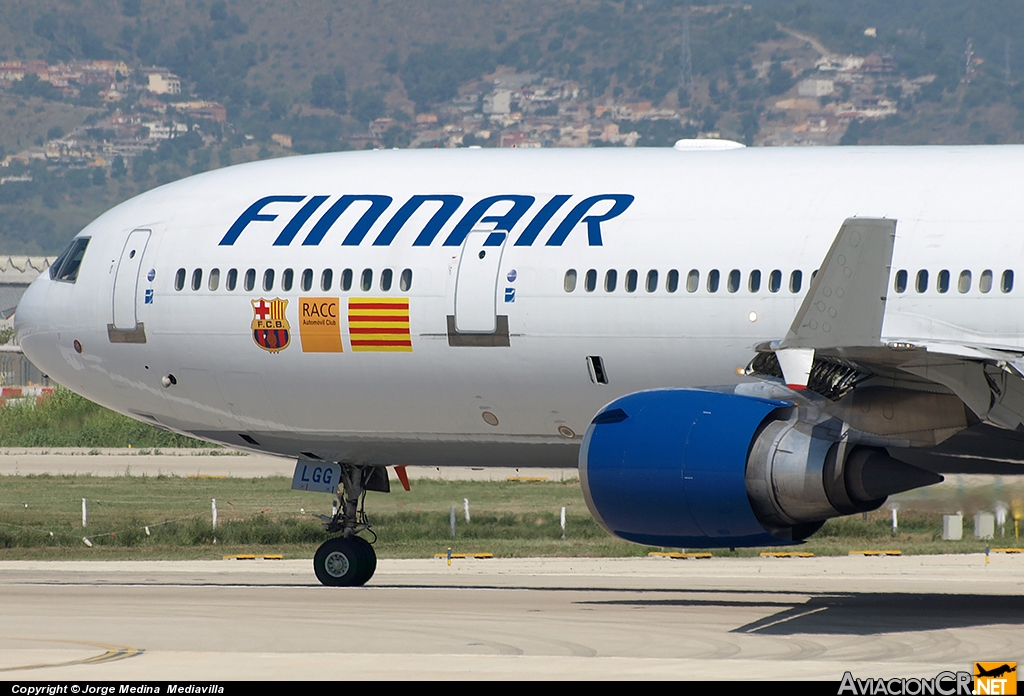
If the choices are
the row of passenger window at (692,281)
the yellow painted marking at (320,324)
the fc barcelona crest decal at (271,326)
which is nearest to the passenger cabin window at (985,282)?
the row of passenger window at (692,281)

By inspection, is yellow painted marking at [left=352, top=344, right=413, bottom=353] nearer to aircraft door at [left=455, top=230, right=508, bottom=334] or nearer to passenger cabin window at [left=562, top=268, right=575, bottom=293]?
aircraft door at [left=455, top=230, right=508, bottom=334]

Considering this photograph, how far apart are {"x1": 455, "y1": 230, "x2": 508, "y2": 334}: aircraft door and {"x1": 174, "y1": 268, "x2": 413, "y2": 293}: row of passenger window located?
2.41 feet

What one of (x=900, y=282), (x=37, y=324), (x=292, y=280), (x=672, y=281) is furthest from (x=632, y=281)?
(x=37, y=324)

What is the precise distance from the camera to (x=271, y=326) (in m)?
22.7

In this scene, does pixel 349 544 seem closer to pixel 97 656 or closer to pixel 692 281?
pixel 692 281

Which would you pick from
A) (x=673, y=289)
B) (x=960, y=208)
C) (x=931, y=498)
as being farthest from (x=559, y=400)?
(x=931, y=498)

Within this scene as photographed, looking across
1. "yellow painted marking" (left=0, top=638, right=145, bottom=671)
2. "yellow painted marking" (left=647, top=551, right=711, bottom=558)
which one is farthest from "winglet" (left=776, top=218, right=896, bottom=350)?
"yellow painted marking" (left=647, top=551, right=711, bottom=558)

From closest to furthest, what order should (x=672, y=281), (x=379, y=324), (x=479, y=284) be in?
1. (x=672, y=281)
2. (x=479, y=284)
3. (x=379, y=324)

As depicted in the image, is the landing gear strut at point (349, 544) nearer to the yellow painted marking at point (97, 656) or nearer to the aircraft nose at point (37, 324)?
the aircraft nose at point (37, 324)

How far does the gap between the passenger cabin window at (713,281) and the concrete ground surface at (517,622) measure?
355cm

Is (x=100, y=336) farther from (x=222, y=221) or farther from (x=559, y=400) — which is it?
(x=559, y=400)

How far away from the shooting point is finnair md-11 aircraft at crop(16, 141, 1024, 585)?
17.7 meters

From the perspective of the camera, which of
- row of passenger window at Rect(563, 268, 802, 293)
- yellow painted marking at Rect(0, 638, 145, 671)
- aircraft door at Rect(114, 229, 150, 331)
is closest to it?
yellow painted marking at Rect(0, 638, 145, 671)

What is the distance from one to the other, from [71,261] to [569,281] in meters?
7.47
